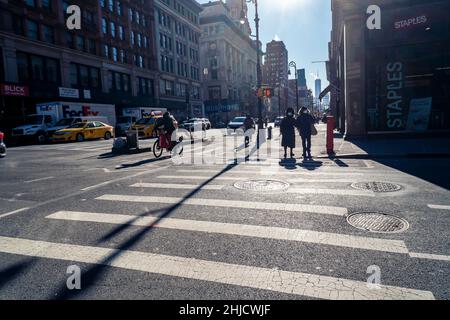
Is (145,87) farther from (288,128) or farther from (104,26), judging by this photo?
(288,128)

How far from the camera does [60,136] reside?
25109mm

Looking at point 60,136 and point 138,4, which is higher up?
point 138,4

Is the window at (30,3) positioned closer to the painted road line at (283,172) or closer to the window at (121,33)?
the window at (121,33)

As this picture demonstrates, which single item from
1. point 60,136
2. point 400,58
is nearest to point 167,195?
point 400,58

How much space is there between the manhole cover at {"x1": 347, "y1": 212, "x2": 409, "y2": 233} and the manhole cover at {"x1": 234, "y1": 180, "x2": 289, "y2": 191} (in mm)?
2284

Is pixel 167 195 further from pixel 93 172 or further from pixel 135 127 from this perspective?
pixel 135 127

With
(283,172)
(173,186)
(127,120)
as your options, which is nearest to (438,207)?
(283,172)

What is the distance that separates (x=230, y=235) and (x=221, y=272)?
105 centimetres

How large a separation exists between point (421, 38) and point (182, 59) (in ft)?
185

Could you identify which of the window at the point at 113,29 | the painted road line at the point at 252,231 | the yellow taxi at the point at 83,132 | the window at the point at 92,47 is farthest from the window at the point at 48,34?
the painted road line at the point at 252,231

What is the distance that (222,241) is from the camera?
166 inches

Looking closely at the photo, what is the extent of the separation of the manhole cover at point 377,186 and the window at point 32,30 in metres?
37.3

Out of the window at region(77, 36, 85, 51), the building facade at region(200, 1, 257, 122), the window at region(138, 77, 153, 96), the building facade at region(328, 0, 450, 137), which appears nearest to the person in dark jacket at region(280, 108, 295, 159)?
the building facade at region(328, 0, 450, 137)

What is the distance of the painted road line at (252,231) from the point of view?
13.0 feet
